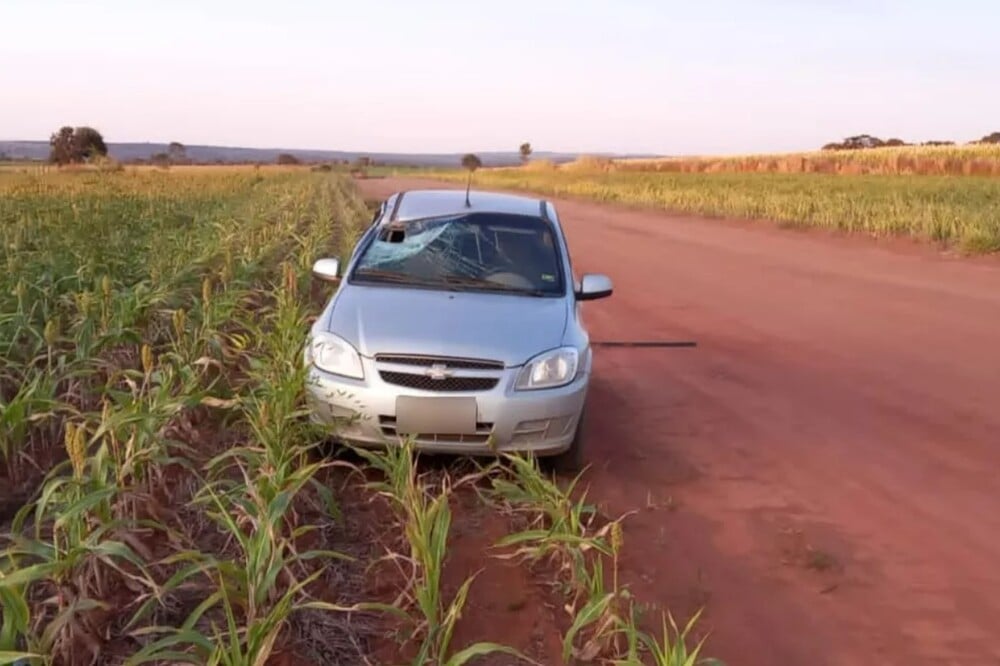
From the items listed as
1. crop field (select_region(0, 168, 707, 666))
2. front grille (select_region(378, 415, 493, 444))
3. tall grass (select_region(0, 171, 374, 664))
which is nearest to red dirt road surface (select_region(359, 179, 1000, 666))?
crop field (select_region(0, 168, 707, 666))

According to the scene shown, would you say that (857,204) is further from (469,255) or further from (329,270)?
(329,270)

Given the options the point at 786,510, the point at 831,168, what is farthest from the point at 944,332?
the point at 831,168

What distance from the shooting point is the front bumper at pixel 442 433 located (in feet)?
17.4

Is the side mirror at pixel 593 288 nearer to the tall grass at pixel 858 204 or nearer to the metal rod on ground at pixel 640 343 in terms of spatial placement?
the metal rod on ground at pixel 640 343

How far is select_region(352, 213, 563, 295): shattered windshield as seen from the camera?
643 cm

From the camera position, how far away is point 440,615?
399cm

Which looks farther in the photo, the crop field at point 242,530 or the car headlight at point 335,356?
the car headlight at point 335,356

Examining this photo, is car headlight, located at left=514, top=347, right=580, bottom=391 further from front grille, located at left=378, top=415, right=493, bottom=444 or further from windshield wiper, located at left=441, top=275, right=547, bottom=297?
windshield wiper, located at left=441, top=275, right=547, bottom=297

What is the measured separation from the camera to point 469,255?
6.67 meters

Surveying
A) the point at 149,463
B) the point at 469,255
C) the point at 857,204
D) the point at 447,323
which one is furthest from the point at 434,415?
the point at 857,204

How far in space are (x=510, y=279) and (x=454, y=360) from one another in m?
1.25

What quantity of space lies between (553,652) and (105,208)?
13.6 metres

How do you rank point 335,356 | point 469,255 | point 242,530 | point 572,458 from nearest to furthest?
point 242,530 → point 335,356 → point 572,458 → point 469,255

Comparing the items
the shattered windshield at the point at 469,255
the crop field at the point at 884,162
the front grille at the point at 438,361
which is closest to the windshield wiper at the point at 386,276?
the shattered windshield at the point at 469,255
